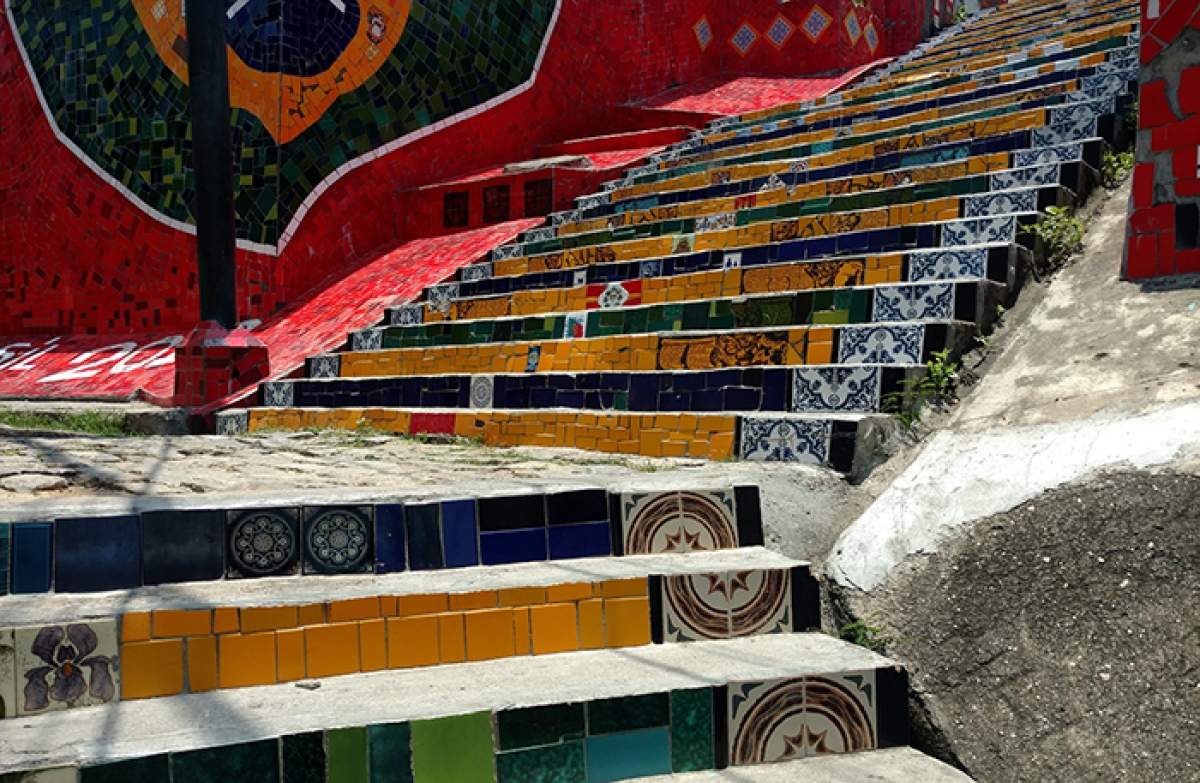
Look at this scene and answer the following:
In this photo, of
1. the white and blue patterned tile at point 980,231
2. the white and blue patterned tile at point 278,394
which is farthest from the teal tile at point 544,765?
the white and blue patterned tile at point 278,394

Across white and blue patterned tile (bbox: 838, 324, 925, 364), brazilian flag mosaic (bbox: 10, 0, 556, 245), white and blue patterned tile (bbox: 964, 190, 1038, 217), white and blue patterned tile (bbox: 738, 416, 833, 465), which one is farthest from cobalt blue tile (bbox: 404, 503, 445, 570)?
brazilian flag mosaic (bbox: 10, 0, 556, 245)

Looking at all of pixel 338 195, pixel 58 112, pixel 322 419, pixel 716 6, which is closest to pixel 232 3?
pixel 338 195

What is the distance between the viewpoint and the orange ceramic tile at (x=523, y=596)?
2176 millimetres

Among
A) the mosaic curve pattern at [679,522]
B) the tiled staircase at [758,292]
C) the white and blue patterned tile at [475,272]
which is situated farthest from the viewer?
the white and blue patterned tile at [475,272]

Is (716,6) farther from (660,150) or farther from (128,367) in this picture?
(128,367)

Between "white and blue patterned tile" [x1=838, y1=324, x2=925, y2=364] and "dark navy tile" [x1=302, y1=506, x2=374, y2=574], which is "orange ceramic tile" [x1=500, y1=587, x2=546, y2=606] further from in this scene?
"white and blue patterned tile" [x1=838, y1=324, x2=925, y2=364]

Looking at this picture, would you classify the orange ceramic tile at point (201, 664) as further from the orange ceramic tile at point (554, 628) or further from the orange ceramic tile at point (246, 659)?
the orange ceramic tile at point (554, 628)

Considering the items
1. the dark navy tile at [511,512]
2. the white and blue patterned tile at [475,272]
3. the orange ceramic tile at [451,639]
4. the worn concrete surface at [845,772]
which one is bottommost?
the worn concrete surface at [845,772]

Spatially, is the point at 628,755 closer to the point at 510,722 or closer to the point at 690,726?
the point at 690,726

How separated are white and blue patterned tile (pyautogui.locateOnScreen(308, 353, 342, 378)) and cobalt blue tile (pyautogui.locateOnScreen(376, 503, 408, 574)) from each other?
365cm

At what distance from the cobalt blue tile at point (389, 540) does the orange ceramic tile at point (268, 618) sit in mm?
329

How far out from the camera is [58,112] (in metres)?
9.09

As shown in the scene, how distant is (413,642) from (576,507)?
56 centimetres

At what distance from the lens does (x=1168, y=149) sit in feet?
10.4
